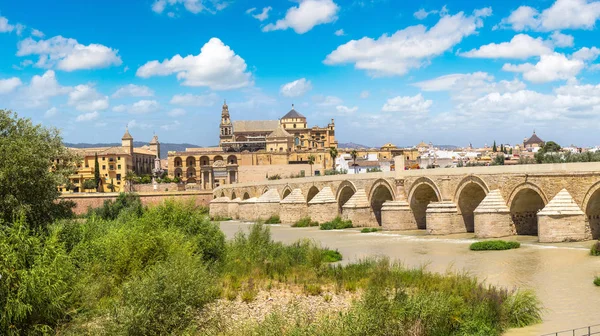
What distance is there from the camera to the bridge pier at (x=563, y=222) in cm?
2409

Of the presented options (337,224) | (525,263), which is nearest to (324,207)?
(337,224)

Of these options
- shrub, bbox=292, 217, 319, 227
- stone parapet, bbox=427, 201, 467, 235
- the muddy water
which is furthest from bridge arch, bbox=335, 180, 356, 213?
stone parapet, bbox=427, 201, 467, 235

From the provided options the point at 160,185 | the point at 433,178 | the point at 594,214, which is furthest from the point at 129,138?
the point at 594,214

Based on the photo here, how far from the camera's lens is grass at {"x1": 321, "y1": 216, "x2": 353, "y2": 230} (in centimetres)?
3803

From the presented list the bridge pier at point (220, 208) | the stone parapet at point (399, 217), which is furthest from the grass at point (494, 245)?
the bridge pier at point (220, 208)

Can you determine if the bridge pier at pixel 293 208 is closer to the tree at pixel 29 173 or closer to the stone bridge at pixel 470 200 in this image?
the stone bridge at pixel 470 200

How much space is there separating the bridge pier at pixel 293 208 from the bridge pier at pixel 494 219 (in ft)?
60.6

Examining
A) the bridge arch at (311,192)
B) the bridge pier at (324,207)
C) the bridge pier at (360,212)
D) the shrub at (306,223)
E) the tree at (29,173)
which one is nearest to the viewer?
the tree at (29,173)

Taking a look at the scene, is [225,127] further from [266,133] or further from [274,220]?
[274,220]

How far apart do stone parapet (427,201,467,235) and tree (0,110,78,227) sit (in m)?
17.5

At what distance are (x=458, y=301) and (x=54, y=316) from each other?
8320 millimetres

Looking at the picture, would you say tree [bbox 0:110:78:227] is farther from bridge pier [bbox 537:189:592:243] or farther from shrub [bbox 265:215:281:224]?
shrub [bbox 265:215:281:224]

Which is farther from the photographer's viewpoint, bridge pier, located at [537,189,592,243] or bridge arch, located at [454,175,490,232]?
bridge arch, located at [454,175,490,232]

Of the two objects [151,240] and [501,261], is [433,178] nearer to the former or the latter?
[501,261]
